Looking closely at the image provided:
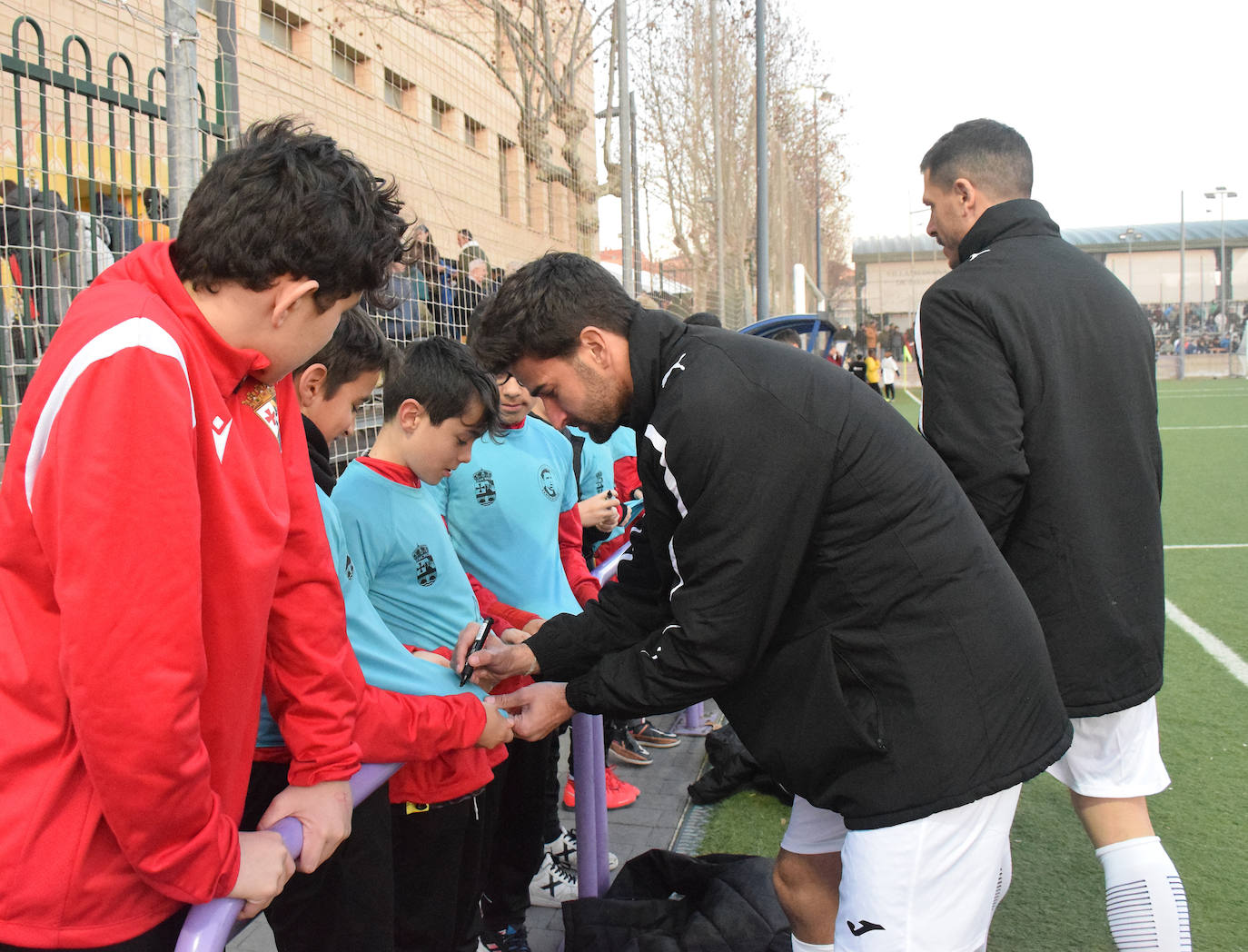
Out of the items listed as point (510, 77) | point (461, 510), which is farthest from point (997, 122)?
point (510, 77)

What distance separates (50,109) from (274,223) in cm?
269

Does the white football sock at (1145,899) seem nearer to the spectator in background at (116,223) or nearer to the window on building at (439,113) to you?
the spectator in background at (116,223)

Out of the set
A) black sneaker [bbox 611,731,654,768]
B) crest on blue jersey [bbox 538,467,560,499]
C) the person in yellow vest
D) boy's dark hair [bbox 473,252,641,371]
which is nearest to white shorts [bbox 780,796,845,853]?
boy's dark hair [bbox 473,252,641,371]

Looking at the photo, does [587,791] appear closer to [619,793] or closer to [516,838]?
[516,838]

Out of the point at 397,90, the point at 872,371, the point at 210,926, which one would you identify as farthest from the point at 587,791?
the point at 872,371

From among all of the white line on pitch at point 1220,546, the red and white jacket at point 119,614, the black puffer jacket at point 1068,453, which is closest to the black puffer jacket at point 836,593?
the black puffer jacket at point 1068,453

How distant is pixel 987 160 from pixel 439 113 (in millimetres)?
3384

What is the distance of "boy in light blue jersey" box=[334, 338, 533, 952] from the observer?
7.52 feet

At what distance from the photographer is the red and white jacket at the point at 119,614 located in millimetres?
1020

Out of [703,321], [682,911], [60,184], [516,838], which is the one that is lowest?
[682,911]

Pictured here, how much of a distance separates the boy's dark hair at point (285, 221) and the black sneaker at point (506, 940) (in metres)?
2.19

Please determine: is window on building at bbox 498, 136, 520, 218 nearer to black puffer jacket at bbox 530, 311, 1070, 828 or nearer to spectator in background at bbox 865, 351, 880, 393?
black puffer jacket at bbox 530, 311, 1070, 828

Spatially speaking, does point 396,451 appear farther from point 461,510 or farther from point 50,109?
point 50,109

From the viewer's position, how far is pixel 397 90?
4.86 metres
